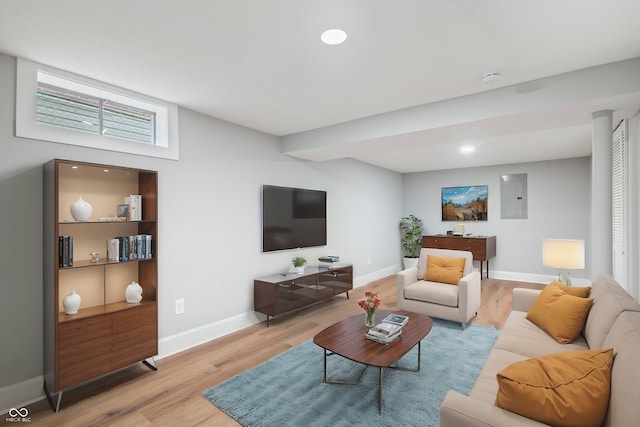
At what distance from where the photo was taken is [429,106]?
307 cm

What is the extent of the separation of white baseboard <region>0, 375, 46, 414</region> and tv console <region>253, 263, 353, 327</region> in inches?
79.0

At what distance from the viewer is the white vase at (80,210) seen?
2.34 meters

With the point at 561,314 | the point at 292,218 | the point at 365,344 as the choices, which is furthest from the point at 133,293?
the point at 561,314

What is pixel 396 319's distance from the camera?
274 cm

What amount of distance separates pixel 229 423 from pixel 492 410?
1591mm

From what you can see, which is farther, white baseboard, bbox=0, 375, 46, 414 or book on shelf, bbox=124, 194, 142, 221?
book on shelf, bbox=124, 194, 142, 221

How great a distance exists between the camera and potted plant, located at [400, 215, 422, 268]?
7.18 m

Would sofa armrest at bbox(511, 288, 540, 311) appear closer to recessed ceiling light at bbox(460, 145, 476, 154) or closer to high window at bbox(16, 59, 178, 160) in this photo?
recessed ceiling light at bbox(460, 145, 476, 154)

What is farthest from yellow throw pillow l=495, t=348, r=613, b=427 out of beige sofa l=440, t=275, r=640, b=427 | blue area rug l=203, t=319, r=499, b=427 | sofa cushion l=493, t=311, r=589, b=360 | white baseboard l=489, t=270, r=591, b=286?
white baseboard l=489, t=270, r=591, b=286

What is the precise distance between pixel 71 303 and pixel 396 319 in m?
2.56

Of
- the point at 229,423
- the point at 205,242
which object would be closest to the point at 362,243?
the point at 205,242

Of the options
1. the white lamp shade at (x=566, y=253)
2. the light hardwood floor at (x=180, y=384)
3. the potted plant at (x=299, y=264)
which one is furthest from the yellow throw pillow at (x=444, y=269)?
the potted plant at (x=299, y=264)

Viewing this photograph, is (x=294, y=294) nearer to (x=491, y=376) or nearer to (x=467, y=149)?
(x=491, y=376)

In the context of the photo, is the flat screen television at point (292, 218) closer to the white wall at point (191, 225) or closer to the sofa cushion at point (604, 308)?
the white wall at point (191, 225)
